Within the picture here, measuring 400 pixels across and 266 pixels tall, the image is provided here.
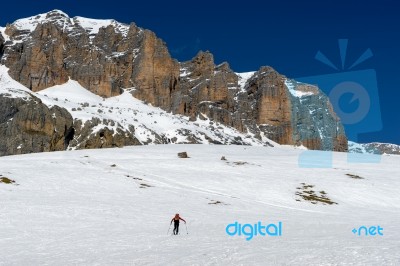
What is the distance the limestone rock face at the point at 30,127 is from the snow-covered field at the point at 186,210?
5646cm

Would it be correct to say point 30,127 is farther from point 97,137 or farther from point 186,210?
point 186,210

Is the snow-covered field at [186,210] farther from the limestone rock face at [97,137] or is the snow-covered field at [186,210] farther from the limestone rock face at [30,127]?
the limestone rock face at [97,137]

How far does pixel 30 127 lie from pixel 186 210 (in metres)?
96.1

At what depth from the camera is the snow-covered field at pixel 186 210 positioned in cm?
1834

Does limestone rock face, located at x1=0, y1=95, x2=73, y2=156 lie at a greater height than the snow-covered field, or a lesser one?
greater

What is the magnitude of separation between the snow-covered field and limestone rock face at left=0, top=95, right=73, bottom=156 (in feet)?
185

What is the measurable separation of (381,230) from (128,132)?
367ft

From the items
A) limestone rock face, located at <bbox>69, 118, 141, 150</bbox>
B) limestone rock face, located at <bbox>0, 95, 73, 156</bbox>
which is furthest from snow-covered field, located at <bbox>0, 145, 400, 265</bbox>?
limestone rock face, located at <bbox>69, 118, 141, 150</bbox>

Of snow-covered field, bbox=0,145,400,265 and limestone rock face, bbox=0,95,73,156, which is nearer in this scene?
snow-covered field, bbox=0,145,400,265

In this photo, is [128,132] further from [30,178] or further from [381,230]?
[381,230]

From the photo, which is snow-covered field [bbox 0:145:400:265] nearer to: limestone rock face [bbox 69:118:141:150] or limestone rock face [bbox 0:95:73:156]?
limestone rock face [bbox 0:95:73:156]

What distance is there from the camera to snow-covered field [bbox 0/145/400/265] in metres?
18.3

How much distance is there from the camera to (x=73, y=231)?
984 inches

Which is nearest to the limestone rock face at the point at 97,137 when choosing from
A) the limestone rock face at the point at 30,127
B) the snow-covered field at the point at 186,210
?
the limestone rock face at the point at 30,127
